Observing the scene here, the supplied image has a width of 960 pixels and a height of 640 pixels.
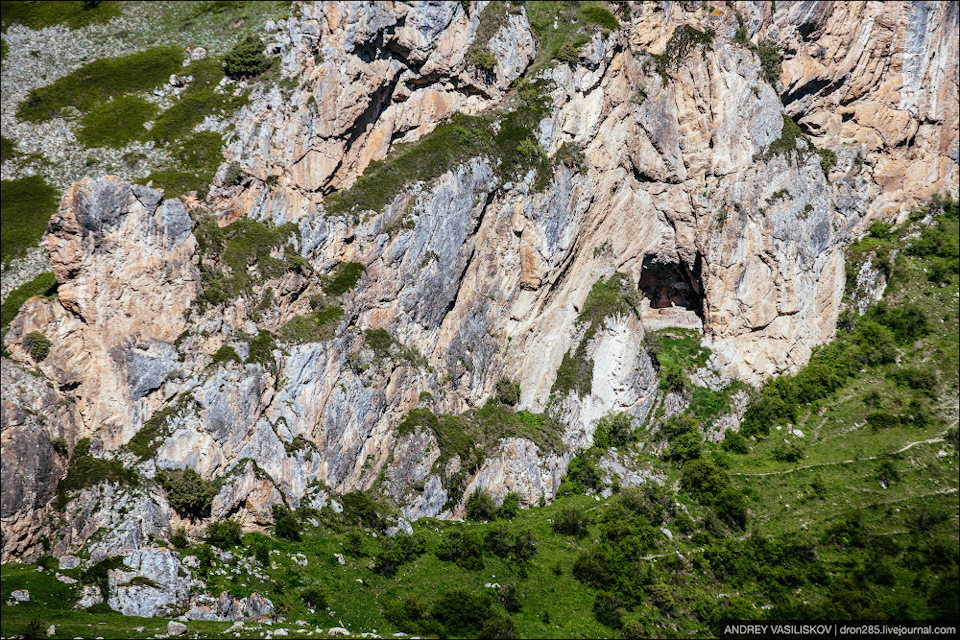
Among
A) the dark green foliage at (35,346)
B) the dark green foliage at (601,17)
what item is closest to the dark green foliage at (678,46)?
the dark green foliage at (601,17)

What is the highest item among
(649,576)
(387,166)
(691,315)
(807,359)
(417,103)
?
(417,103)

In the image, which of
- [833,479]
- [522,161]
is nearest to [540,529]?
[833,479]

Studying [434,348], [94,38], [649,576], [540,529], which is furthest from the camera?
[94,38]

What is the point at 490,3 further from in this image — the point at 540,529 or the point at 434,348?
the point at 540,529

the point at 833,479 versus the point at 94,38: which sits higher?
the point at 94,38

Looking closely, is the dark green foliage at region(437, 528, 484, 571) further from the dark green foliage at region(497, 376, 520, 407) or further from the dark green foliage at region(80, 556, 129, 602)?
the dark green foliage at region(80, 556, 129, 602)

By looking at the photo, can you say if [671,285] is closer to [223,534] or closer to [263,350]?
[263,350]

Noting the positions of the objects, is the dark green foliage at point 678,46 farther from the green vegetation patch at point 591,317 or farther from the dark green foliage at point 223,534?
the dark green foliage at point 223,534
